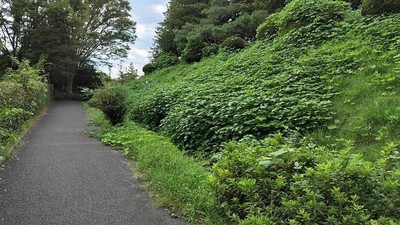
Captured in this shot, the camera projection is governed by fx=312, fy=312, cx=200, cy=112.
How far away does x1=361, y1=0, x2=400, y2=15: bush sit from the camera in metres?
7.64

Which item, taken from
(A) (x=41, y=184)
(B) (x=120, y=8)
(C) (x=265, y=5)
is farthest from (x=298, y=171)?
(B) (x=120, y=8)

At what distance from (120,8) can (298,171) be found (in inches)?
1324

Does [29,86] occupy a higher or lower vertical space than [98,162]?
higher

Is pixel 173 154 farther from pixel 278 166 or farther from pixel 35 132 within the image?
pixel 35 132

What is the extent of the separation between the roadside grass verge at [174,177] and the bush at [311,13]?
5.86 metres

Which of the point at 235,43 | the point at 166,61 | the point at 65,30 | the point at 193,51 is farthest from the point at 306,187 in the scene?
the point at 65,30

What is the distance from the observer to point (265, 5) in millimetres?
15594

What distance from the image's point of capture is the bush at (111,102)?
9333mm

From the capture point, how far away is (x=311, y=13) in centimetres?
927

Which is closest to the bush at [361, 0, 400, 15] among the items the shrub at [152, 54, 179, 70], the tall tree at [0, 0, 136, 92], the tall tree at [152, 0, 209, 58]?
the tall tree at [152, 0, 209, 58]

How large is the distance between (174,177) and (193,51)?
13.0 metres

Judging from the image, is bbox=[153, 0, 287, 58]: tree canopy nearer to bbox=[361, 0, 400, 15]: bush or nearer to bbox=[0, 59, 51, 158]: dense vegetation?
bbox=[361, 0, 400, 15]: bush

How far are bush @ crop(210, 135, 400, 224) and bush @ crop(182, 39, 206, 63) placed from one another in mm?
13650

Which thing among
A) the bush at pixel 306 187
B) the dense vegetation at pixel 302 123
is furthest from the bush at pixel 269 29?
the bush at pixel 306 187
